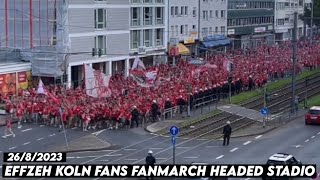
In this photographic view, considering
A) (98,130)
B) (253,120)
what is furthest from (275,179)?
(253,120)

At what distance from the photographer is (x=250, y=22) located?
111 metres

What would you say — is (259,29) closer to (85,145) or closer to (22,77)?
(22,77)

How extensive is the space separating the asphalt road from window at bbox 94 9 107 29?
908 inches

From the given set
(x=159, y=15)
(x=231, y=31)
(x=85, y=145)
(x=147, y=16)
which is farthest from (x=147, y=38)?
(x=85, y=145)

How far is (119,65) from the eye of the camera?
71.8 metres

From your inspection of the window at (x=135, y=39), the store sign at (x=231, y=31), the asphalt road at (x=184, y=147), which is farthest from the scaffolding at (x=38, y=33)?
the store sign at (x=231, y=31)

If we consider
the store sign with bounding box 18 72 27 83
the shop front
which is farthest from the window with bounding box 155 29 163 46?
the store sign with bounding box 18 72 27 83

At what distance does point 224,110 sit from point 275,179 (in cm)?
2386

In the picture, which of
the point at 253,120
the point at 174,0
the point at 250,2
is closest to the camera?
the point at 253,120

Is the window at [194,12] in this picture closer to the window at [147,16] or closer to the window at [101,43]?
the window at [147,16]

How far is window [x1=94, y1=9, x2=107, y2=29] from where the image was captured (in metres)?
66.4

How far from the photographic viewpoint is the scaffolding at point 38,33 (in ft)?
201

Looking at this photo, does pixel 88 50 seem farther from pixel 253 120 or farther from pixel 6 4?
pixel 253 120

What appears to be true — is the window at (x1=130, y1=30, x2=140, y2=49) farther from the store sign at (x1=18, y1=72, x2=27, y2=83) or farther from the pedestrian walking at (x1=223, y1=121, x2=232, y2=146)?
the pedestrian walking at (x1=223, y1=121, x2=232, y2=146)
